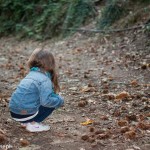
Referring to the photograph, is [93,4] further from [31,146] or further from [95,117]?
[31,146]

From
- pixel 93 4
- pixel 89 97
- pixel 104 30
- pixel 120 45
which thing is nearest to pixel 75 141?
A: pixel 89 97

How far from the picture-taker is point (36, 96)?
4.59 metres

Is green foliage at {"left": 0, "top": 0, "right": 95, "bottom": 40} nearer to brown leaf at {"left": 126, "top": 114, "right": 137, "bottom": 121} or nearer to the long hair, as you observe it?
brown leaf at {"left": 126, "top": 114, "right": 137, "bottom": 121}

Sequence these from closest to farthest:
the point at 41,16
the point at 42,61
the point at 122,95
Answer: the point at 42,61
the point at 122,95
the point at 41,16

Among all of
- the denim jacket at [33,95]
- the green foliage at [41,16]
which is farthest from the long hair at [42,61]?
the green foliage at [41,16]

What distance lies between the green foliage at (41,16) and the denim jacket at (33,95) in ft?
30.6

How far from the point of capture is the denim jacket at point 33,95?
14.9 feet

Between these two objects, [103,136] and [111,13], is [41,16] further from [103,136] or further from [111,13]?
[103,136]

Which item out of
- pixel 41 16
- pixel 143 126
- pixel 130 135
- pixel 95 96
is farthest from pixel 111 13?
pixel 130 135

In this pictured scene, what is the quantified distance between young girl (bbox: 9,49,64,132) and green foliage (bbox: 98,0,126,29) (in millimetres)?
7429

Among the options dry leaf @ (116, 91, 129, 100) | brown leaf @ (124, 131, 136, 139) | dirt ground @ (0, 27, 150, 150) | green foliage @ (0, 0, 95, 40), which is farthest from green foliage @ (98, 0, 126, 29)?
brown leaf @ (124, 131, 136, 139)

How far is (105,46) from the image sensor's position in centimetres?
1052

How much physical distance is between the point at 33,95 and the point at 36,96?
0.12ft

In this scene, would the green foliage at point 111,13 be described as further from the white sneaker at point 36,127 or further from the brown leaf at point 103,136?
the brown leaf at point 103,136
